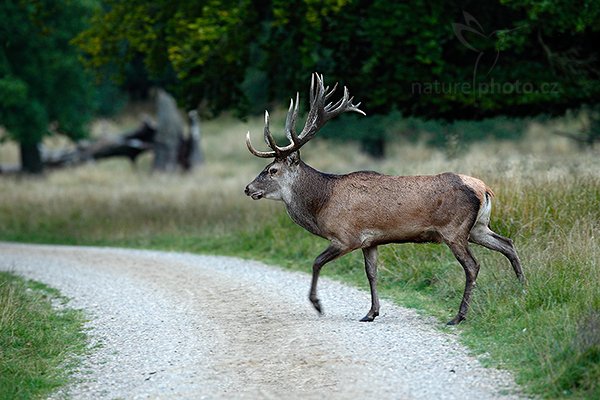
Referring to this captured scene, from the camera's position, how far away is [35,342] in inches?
386

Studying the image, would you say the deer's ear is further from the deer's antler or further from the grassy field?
the grassy field

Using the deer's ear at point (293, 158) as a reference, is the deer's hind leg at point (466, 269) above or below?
below

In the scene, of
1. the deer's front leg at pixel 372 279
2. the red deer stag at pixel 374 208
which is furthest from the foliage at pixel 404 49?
the deer's front leg at pixel 372 279

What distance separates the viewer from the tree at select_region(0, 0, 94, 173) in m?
23.8

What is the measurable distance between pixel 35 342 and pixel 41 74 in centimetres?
1784

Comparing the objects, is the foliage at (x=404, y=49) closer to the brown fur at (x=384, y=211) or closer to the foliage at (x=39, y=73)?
the foliage at (x=39, y=73)

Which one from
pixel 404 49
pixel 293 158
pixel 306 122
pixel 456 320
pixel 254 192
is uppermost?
pixel 404 49

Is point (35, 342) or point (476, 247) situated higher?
point (476, 247)

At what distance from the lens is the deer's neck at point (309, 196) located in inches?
409

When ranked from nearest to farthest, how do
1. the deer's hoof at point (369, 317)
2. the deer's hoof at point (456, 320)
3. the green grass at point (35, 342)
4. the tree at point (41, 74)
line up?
the green grass at point (35, 342)
the deer's hoof at point (456, 320)
the deer's hoof at point (369, 317)
the tree at point (41, 74)

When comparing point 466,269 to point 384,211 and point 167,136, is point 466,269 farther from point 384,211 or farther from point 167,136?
point 167,136

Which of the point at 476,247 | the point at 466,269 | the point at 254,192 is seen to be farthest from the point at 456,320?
the point at 254,192

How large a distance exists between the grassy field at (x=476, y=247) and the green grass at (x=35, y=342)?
2787mm

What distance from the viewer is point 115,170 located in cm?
3581
